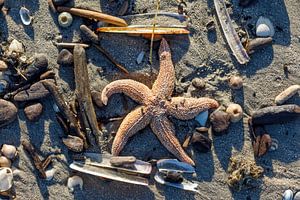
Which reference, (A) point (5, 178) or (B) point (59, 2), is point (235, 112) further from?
(A) point (5, 178)

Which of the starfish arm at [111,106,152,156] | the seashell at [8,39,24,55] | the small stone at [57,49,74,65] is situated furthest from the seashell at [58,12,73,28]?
the starfish arm at [111,106,152,156]

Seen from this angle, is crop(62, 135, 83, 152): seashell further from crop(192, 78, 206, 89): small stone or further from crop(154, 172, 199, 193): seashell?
crop(192, 78, 206, 89): small stone

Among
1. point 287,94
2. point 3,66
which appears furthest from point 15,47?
point 287,94

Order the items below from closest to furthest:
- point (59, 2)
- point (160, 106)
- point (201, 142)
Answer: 1. point (160, 106)
2. point (201, 142)
3. point (59, 2)

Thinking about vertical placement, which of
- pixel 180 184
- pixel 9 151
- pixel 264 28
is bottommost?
pixel 180 184

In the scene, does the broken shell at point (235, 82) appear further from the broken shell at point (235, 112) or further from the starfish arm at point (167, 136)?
the starfish arm at point (167, 136)

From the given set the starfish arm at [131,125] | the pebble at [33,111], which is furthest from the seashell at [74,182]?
the pebble at [33,111]
